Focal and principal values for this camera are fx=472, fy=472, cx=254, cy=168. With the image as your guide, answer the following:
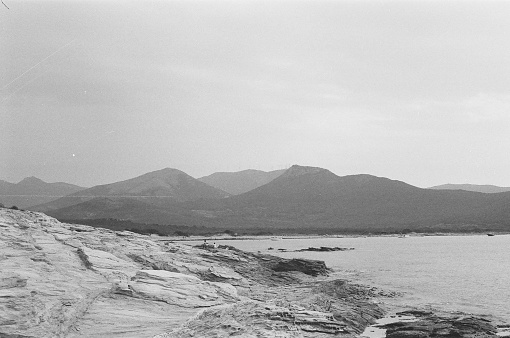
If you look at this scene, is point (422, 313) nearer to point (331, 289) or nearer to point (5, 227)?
point (331, 289)

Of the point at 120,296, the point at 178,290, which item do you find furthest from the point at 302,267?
the point at 120,296

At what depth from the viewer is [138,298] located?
21.2 meters

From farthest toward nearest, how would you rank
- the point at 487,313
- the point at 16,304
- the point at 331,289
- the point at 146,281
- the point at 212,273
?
the point at 331,289 < the point at 212,273 < the point at 487,313 < the point at 146,281 < the point at 16,304

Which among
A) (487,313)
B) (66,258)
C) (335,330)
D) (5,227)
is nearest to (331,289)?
(487,313)

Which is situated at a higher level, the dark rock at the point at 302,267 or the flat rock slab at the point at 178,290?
the flat rock slab at the point at 178,290

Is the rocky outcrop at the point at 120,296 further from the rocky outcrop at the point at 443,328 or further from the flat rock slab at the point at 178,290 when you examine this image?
the rocky outcrop at the point at 443,328

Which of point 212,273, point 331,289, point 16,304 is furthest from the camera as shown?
point 331,289

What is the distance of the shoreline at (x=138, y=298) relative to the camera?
17.7m

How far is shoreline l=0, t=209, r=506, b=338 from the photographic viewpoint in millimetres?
17688

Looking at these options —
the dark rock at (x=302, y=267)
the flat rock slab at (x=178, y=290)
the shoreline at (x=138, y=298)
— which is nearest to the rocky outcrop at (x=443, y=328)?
the shoreline at (x=138, y=298)

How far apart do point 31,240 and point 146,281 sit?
34.1 feet

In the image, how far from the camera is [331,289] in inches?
1437

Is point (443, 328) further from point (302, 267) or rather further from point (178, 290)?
point (302, 267)

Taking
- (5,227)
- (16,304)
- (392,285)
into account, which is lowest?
(392,285)
